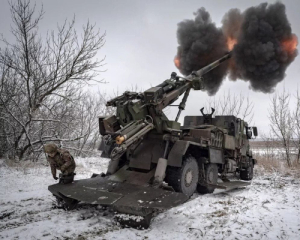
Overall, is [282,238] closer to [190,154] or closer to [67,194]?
[190,154]

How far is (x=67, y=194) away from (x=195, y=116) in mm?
5846

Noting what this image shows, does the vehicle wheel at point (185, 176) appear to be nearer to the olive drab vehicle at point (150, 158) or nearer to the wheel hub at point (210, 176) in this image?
the olive drab vehicle at point (150, 158)

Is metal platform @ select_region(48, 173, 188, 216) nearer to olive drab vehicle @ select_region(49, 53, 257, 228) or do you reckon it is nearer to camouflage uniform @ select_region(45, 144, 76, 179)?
olive drab vehicle @ select_region(49, 53, 257, 228)

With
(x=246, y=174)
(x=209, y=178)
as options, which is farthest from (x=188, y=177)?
(x=246, y=174)

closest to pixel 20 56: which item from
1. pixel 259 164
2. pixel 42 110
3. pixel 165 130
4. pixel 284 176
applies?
pixel 42 110

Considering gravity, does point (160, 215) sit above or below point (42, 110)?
below

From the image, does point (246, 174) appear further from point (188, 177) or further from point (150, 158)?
point (150, 158)

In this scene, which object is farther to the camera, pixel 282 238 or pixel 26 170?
pixel 26 170

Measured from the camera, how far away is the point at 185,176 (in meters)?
6.15

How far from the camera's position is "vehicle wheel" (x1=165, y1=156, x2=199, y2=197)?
5.90 meters

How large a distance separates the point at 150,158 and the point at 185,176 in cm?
95

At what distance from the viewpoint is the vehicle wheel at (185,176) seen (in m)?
5.90

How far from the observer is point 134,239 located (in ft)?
11.9

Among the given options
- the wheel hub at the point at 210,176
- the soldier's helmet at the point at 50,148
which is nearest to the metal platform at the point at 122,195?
the soldier's helmet at the point at 50,148
